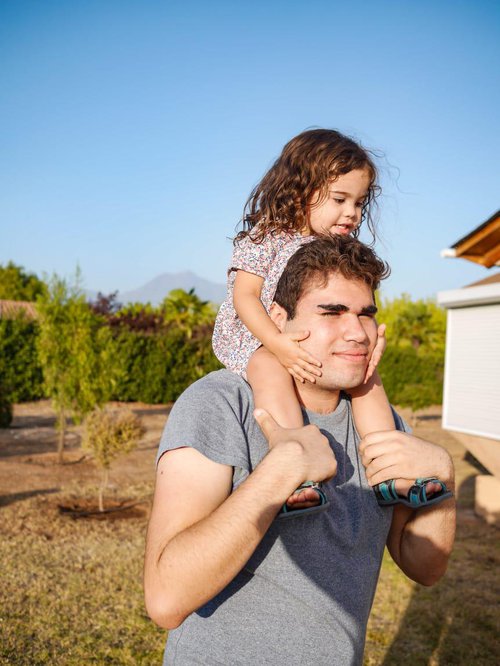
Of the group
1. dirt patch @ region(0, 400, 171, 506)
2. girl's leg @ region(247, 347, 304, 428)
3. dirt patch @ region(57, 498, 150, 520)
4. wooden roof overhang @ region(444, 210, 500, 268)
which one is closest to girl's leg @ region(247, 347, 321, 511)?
girl's leg @ region(247, 347, 304, 428)

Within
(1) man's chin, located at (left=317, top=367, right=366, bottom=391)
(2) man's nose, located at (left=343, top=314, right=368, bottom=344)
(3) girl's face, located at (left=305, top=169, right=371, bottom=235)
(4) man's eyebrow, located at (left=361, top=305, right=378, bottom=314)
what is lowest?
(1) man's chin, located at (left=317, top=367, right=366, bottom=391)

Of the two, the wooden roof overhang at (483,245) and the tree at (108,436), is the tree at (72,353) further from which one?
the wooden roof overhang at (483,245)

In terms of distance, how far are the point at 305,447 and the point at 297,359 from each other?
0.46 m

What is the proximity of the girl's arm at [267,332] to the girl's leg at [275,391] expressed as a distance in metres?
0.04

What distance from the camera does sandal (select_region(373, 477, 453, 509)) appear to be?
179 cm

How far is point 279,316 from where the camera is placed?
2238mm

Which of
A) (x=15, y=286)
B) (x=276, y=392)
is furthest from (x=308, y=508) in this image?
(x=15, y=286)

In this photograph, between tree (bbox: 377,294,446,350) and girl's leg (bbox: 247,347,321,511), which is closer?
girl's leg (bbox: 247,347,321,511)

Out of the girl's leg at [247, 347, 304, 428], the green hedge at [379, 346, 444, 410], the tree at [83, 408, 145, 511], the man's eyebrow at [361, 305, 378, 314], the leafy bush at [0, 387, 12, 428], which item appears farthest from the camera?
the green hedge at [379, 346, 444, 410]

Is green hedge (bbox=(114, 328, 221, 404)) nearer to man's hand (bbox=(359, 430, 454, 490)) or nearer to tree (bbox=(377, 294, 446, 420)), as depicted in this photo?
tree (bbox=(377, 294, 446, 420))

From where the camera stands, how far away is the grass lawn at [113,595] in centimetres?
502

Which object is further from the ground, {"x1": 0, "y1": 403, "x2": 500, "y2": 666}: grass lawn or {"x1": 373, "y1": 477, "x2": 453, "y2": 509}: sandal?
{"x1": 373, "y1": 477, "x2": 453, "y2": 509}: sandal

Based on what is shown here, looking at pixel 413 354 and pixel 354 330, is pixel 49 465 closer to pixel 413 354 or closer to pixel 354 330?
pixel 354 330

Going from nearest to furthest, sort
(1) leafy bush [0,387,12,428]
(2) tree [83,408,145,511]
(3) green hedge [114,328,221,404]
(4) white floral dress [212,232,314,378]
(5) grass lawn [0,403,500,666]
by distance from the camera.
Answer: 1. (4) white floral dress [212,232,314,378]
2. (5) grass lawn [0,403,500,666]
3. (2) tree [83,408,145,511]
4. (1) leafy bush [0,387,12,428]
5. (3) green hedge [114,328,221,404]
